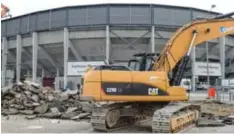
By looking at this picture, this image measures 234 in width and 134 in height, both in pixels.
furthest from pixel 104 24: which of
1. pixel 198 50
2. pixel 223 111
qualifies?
pixel 223 111

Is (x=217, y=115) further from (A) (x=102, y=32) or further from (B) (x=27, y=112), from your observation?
A: (A) (x=102, y=32)

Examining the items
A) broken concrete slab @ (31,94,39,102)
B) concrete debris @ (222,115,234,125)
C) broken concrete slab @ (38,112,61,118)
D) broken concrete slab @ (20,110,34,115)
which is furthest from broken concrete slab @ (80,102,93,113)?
concrete debris @ (222,115,234,125)

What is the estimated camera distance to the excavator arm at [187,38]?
1220cm

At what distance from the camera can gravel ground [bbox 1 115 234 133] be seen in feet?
39.4

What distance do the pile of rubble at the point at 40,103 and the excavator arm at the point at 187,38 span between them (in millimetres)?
4887

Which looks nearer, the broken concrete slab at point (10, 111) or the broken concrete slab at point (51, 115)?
the broken concrete slab at point (51, 115)

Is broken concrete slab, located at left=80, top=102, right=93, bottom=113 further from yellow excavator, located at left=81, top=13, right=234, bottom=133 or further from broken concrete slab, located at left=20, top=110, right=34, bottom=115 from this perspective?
yellow excavator, located at left=81, top=13, right=234, bottom=133

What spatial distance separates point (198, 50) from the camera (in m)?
51.3

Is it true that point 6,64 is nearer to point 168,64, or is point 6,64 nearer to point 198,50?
point 198,50

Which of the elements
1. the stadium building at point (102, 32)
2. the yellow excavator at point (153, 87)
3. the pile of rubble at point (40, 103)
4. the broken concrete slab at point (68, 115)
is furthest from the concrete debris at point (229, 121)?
the stadium building at point (102, 32)

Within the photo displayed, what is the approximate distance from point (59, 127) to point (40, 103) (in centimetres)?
481

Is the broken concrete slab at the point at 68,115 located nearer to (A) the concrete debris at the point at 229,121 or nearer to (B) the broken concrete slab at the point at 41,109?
(B) the broken concrete slab at the point at 41,109

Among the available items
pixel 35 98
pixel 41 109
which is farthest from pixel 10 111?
pixel 41 109

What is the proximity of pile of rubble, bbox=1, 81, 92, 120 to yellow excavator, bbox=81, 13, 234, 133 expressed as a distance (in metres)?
3.60
